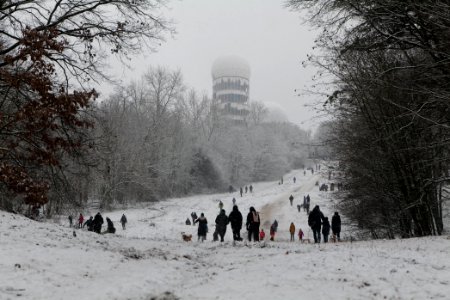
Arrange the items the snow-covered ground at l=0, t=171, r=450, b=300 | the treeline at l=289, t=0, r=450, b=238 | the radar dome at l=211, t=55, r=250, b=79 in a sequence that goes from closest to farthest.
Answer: the snow-covered ground at l=0, t=171, r=450, b=300, the treeline at l=289, t=0, r=450, b=238, the radar dome at l=211, t=55, r=250, b=79

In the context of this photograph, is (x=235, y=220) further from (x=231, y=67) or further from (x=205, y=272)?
(x=231, y=67)

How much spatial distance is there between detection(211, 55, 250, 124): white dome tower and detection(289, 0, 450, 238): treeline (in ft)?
289

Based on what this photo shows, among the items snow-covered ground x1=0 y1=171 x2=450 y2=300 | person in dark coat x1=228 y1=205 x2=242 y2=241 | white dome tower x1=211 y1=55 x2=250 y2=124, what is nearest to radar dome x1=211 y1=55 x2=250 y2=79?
white dome tower x1=211 y1=55 x2=250 y2=124

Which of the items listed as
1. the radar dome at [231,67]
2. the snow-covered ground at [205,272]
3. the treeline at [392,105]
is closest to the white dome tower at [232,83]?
the radar dome at [231,67]

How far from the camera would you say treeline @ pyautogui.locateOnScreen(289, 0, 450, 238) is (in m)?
11.2

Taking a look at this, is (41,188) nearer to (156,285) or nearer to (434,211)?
(156,285)

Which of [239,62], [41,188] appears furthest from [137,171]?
[239,62]

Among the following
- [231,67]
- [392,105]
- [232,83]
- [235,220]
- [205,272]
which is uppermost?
[231,67]

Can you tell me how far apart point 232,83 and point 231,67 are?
4123mm

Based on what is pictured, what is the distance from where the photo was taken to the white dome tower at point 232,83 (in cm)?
10875

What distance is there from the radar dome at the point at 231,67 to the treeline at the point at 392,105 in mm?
88912

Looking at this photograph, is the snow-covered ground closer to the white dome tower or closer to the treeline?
the treeline

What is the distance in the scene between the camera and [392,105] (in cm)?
1523

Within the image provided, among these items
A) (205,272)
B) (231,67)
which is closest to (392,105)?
(205,272)
